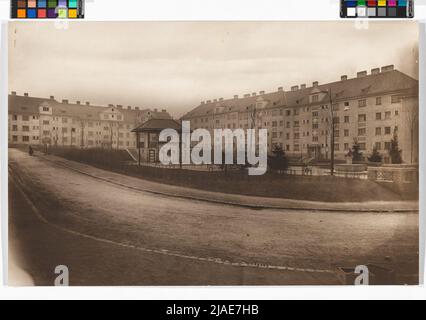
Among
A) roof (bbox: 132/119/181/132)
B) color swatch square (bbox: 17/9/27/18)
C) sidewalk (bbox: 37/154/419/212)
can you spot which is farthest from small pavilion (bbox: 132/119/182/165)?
A: color swatch square (bbox: 17/9/27/18)

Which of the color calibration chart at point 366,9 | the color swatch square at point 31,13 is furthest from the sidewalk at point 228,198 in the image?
the color calibration chart at point 366,9

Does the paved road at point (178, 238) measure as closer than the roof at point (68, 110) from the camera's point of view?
Yes

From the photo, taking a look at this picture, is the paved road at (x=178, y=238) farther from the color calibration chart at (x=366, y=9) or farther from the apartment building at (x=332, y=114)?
the color calibration chart at (x=366, y=9)

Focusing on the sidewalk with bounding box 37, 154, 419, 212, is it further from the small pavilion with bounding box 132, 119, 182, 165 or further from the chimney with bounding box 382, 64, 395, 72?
the chimney with bounding box 382, 64, 395, 72

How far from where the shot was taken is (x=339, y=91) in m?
4.38

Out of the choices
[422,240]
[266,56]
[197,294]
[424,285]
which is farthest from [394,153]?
[197,294]

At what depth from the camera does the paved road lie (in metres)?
4.13

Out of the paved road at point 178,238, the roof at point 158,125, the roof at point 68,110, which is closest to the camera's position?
the paved road at point 178,238

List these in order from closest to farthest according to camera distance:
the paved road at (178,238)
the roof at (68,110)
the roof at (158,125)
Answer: the paved road at (178,238) → the roof at (68,110) → the roof at (158,125)

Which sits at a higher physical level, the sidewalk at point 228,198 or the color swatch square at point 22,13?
the color swatch square at point 22,13

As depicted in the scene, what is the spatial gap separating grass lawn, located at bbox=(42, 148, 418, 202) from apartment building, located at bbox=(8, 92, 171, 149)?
174 millimetres

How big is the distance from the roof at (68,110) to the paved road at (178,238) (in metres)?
0.58

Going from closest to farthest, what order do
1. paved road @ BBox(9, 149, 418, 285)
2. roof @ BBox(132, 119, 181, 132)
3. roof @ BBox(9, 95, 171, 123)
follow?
paved road @ BBox(9, 149, 418, 285)
roof @ BBox(9, 95, 171, 123)
roof @ BBox(132, 119, 181, 132)

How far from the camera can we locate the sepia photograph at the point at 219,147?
422 centimetres
